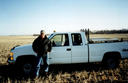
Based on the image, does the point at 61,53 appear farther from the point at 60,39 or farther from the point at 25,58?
the point at 25,58

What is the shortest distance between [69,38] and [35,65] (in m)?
1.97

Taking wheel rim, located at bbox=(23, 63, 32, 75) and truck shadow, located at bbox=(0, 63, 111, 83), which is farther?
wheel rim, located at bbox=(23, 63, 32, 75)

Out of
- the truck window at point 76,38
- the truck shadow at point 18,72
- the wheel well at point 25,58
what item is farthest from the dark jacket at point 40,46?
the truck window at point 76,38

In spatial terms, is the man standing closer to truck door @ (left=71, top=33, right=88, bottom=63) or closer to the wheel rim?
the wheel rim

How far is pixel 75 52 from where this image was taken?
5.34 metres

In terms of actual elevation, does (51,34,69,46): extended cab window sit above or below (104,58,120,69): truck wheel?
above

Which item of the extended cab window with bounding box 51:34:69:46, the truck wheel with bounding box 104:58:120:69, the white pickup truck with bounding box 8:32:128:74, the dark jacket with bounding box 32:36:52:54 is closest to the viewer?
the dark jacket with bounding box 32:36:52:54

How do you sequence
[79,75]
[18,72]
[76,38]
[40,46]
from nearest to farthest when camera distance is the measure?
[40,46]
[79,75]
[76,38]
[18,72]

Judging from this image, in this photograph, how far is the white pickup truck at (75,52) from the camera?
5.16 m

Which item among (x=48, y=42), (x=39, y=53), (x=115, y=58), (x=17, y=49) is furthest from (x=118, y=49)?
(x=17, y=49)

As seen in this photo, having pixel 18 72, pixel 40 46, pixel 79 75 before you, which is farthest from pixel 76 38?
pixel 18 72

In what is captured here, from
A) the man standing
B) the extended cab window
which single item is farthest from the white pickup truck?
the man standing

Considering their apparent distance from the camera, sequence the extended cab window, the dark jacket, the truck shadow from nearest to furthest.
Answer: the dark jacket
the truck shadow
the extended cab window

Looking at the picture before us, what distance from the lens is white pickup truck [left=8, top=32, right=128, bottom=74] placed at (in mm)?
5164
